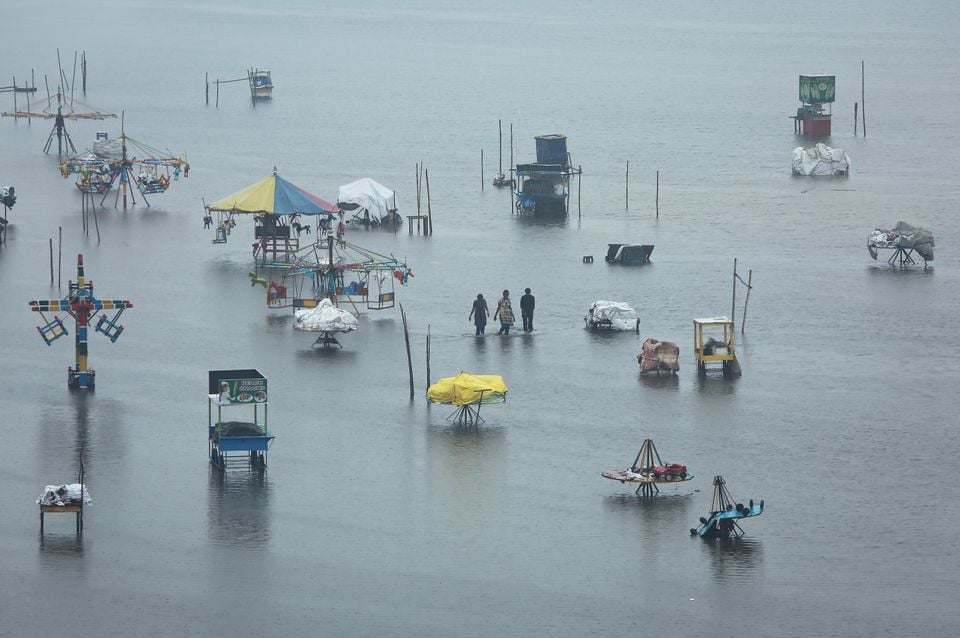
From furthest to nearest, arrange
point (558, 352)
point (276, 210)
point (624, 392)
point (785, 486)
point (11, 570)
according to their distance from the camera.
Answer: point (276, 210), point (558, 352), point (624, 392), point (785, 486), point (11, 570)

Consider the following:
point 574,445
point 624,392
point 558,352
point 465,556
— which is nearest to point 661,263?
point 558,352

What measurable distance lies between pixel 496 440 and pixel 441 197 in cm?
4460

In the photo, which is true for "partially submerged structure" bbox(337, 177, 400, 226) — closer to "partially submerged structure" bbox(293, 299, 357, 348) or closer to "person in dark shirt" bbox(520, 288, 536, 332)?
"person in dark shirt" bbox(520, 288, 536, 332)

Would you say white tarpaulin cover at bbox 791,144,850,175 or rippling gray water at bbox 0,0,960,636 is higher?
white tarpaulin cover at bbox 791,144,850,175

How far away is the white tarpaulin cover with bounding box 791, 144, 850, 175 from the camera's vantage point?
9175cm

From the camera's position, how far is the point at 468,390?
4150cm

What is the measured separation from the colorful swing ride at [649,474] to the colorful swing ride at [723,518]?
1.71 metres

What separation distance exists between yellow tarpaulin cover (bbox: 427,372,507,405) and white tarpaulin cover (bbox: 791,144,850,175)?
53.5 metres

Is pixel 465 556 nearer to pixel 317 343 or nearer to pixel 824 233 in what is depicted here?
pixel 317 343

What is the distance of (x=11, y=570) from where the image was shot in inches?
1271

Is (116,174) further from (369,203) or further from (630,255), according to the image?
(630,255)

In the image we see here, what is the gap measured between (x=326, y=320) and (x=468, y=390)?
10.3m

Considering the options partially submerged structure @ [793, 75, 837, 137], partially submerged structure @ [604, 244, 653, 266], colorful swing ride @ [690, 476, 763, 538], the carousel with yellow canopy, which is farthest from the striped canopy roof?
partially submerged structure @ [793, 75, 837, 137]

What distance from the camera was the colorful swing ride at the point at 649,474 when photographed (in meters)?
36.8
